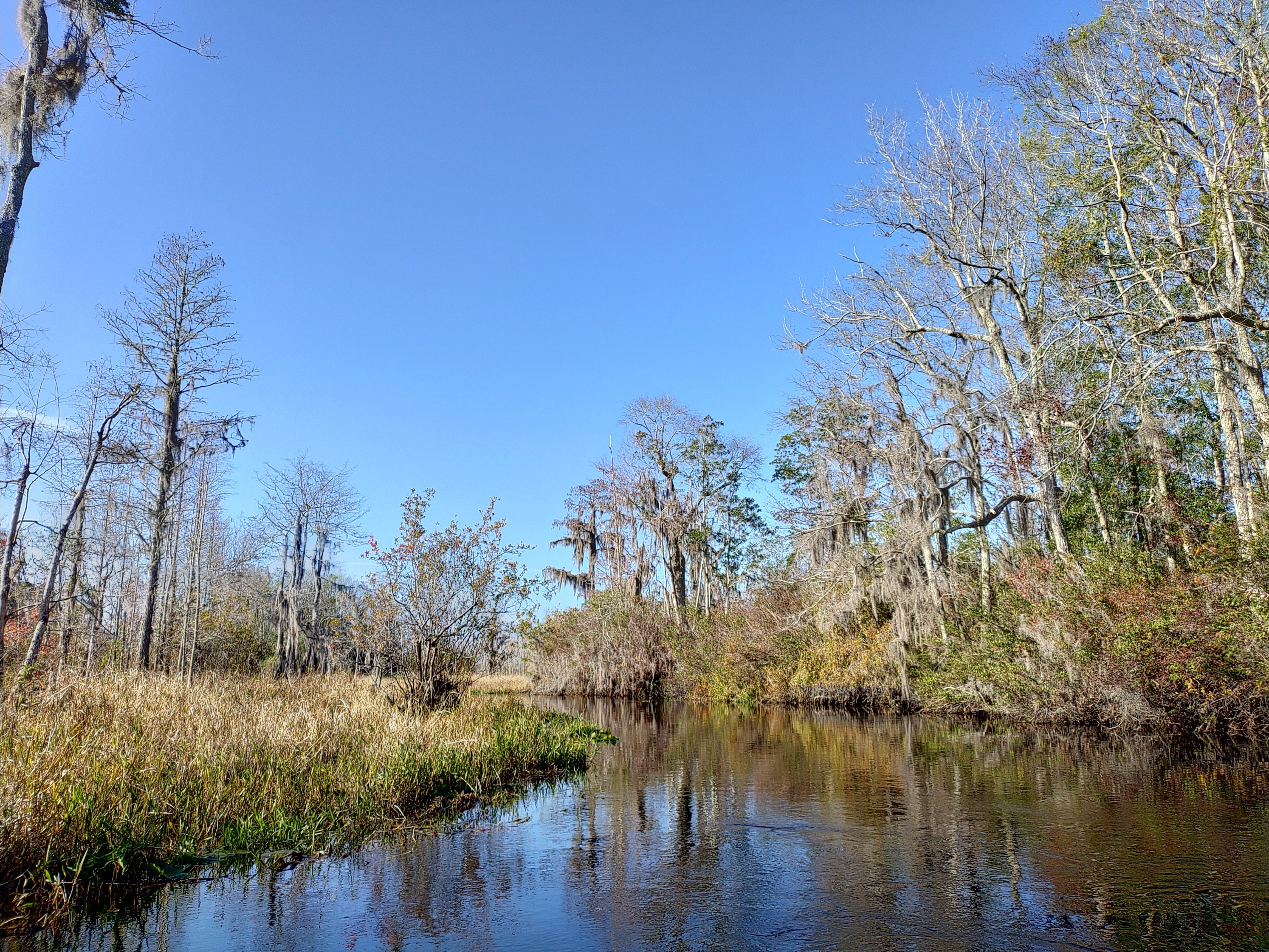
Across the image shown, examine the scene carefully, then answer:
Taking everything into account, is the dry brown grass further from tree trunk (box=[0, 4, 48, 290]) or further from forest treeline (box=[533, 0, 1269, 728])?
tree trunk (box=[0, 4, 48, 290])

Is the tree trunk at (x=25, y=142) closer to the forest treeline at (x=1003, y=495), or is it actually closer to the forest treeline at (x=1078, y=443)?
the forest treeline at (x=1003, y=495)

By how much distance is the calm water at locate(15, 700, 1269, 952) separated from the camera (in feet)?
13.5

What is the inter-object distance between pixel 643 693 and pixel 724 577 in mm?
5456

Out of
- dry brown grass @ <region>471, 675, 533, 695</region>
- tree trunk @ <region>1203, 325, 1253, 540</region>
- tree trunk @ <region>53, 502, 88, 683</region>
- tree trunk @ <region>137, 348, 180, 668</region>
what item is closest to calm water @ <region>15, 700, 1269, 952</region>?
tree trunk @ <region>1203, 325, 1253, 540</region>

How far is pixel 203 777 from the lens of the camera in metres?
6.04

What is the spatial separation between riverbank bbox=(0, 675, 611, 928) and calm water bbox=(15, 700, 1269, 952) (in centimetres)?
42

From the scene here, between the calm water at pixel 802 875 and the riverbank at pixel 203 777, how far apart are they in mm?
425

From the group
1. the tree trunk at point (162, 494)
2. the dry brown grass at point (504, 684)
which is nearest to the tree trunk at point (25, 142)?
the tree trunk at point (162, 494)

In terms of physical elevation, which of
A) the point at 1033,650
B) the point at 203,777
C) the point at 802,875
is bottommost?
the point at 802,875

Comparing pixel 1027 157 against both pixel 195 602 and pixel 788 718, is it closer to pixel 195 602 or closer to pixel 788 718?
pixel 788 718

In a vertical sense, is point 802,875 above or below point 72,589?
below

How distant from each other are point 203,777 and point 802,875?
4.63 meters

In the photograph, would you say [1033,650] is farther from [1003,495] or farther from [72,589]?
[72,589]

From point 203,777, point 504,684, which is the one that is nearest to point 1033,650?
point 203,777
